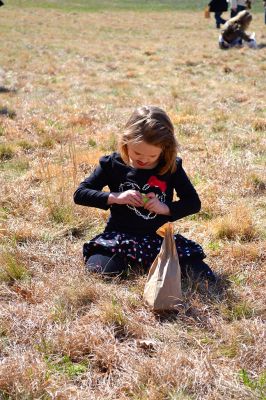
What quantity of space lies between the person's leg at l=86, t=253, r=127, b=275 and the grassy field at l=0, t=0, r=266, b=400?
3.6 inches

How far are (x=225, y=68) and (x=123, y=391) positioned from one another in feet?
31.5

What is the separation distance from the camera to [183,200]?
3.12m

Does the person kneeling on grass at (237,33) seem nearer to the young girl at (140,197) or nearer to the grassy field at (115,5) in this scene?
the young girl at (140,197)

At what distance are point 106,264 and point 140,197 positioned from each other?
17.6 inches

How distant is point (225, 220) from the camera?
370 cm

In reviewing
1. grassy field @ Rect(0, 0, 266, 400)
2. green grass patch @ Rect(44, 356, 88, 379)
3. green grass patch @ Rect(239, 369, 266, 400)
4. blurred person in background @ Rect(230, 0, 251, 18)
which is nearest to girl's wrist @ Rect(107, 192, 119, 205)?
grassy field @ Rect(0, 0, 266, 400)

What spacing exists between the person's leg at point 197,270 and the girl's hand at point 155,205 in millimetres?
332

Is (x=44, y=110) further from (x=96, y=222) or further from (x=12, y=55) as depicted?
(x=12, y=55)

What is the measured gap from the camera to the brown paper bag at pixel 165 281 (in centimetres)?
266

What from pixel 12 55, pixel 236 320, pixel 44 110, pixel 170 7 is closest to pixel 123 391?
pixel 236 320

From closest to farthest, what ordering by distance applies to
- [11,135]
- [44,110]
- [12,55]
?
[11,135]
[44,110]
[12,55]

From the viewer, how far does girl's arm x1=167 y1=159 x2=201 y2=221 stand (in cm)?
306

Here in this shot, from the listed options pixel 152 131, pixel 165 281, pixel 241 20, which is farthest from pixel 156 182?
pixel 241 20

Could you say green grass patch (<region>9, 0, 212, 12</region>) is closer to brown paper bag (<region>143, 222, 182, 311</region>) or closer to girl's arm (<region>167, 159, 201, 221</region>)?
girl's arm (<region>167, 159, 201, 221</region>)
